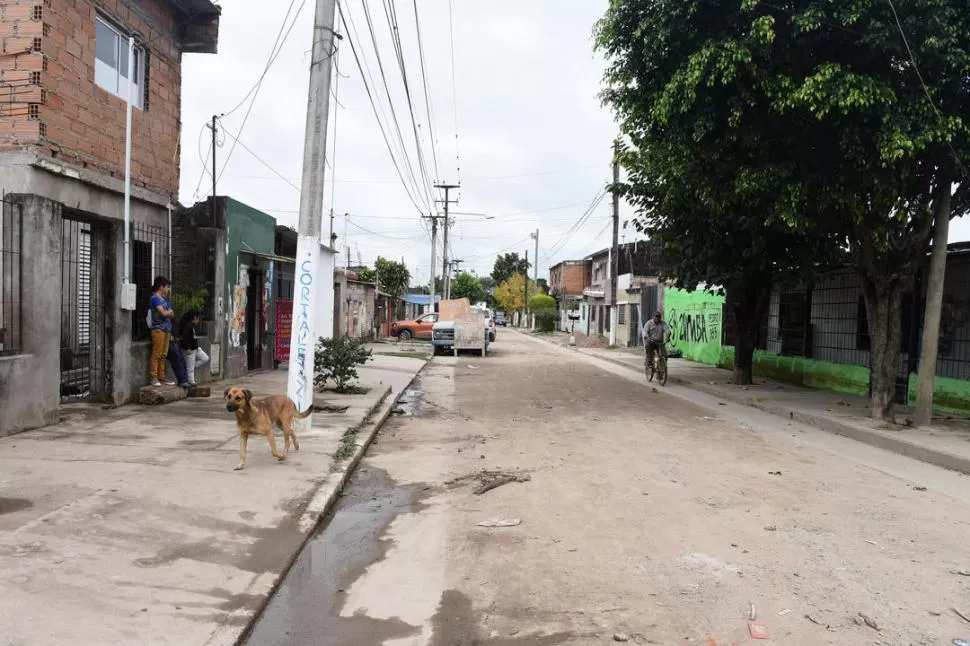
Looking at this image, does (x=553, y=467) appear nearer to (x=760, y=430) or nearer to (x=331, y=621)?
(x=331, y=621)

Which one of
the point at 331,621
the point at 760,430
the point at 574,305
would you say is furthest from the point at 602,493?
the point at 574,305

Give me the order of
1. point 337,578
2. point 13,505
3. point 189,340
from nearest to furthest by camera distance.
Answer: point 337,578 < point 13,505 < point 189,340

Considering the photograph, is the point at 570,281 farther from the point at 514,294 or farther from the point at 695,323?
the point at 695,323

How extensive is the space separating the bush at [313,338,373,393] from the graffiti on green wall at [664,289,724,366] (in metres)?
11.8

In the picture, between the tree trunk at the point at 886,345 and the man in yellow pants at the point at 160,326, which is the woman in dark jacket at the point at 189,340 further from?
the tree trunk at the point at 886,345

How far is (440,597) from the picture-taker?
13.3ft

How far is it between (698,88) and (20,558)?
9.57 metres

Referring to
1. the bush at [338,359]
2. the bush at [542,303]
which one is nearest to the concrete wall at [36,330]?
the bush at [338,359]

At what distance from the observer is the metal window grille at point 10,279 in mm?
7469

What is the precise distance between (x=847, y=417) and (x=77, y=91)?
1255 cm

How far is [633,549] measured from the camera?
15.9 feet

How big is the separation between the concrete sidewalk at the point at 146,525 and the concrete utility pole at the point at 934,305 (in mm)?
8324

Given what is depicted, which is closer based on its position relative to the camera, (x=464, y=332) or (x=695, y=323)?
(x=695, y=323)

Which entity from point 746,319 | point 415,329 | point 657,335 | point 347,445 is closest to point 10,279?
point 347,445
